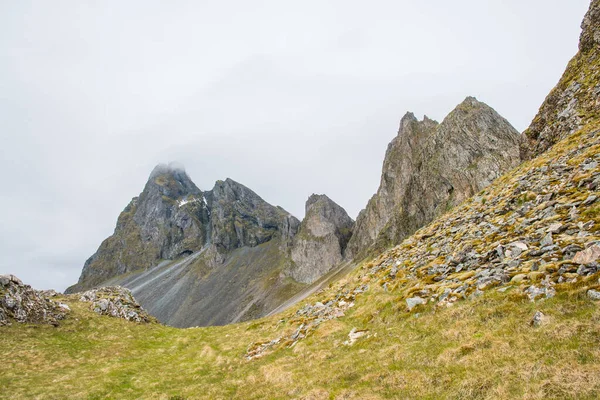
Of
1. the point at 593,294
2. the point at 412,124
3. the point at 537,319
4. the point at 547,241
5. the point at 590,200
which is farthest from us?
the point at 412,124

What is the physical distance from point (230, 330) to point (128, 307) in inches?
732

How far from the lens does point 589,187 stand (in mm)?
17750

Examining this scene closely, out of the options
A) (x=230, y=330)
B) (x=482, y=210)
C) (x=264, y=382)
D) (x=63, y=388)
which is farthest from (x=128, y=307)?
(x=482, y=210)

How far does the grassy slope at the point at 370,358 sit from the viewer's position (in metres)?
8.91

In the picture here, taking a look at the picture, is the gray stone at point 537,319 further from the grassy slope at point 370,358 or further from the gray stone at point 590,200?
the gray stone at point 590,200

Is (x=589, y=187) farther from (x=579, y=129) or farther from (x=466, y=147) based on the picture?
(x=466, y=147)

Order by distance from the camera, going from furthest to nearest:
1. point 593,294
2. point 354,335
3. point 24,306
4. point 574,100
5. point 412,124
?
point 412,124
point 574,100
point 24,306
point 354,335
point 593,294

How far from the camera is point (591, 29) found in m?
42.3

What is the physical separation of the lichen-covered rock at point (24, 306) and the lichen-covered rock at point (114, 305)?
4805 mm

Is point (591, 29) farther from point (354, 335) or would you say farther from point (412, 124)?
point (412, 124)

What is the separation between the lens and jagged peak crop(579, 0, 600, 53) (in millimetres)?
41197

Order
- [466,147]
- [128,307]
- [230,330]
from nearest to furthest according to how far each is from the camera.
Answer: [230,330]
[128,307]
[466,147]

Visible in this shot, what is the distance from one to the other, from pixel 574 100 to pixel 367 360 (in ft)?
135

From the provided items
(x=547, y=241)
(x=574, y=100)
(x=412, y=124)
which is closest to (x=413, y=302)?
(x=547, y=241)
